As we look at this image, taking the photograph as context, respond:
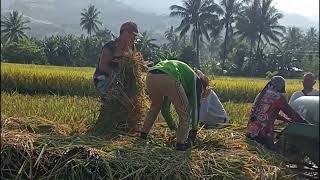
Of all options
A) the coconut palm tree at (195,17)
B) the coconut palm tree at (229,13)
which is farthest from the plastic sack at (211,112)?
the coconut palm tree at (195,17)

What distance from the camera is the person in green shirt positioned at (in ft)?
13.9

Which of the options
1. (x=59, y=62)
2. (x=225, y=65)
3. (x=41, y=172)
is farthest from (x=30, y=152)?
(x=225, y=65)

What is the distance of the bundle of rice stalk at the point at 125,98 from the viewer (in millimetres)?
4875

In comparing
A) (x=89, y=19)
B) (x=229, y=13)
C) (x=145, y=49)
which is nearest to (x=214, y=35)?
(x=229, y=13)

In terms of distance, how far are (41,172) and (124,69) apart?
1.74 meters

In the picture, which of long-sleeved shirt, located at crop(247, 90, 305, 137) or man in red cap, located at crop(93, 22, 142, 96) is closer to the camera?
long-sleeved shirt, located at crop(247, 90, 305, 137)

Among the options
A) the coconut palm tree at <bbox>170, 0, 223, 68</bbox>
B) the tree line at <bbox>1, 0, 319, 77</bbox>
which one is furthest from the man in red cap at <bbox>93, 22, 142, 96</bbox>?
the coconut palm tree at <bbox>170, 0, 223, 68</bbox>

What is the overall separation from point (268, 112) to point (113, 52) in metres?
1.81

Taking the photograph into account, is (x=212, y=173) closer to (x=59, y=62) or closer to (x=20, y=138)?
(x=20, y=138)

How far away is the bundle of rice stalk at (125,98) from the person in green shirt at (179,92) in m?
0.39

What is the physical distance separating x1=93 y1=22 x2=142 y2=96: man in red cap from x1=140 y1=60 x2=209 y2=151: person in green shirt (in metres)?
0.72

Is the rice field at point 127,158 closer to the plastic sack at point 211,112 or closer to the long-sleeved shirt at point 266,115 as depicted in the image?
the long-sleeved shirt at point 266,115

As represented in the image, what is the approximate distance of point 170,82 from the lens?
423cm

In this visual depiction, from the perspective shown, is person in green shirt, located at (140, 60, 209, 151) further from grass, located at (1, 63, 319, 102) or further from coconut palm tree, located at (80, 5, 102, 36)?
coconut palm tree, located at (80, 5, 102, 36)
